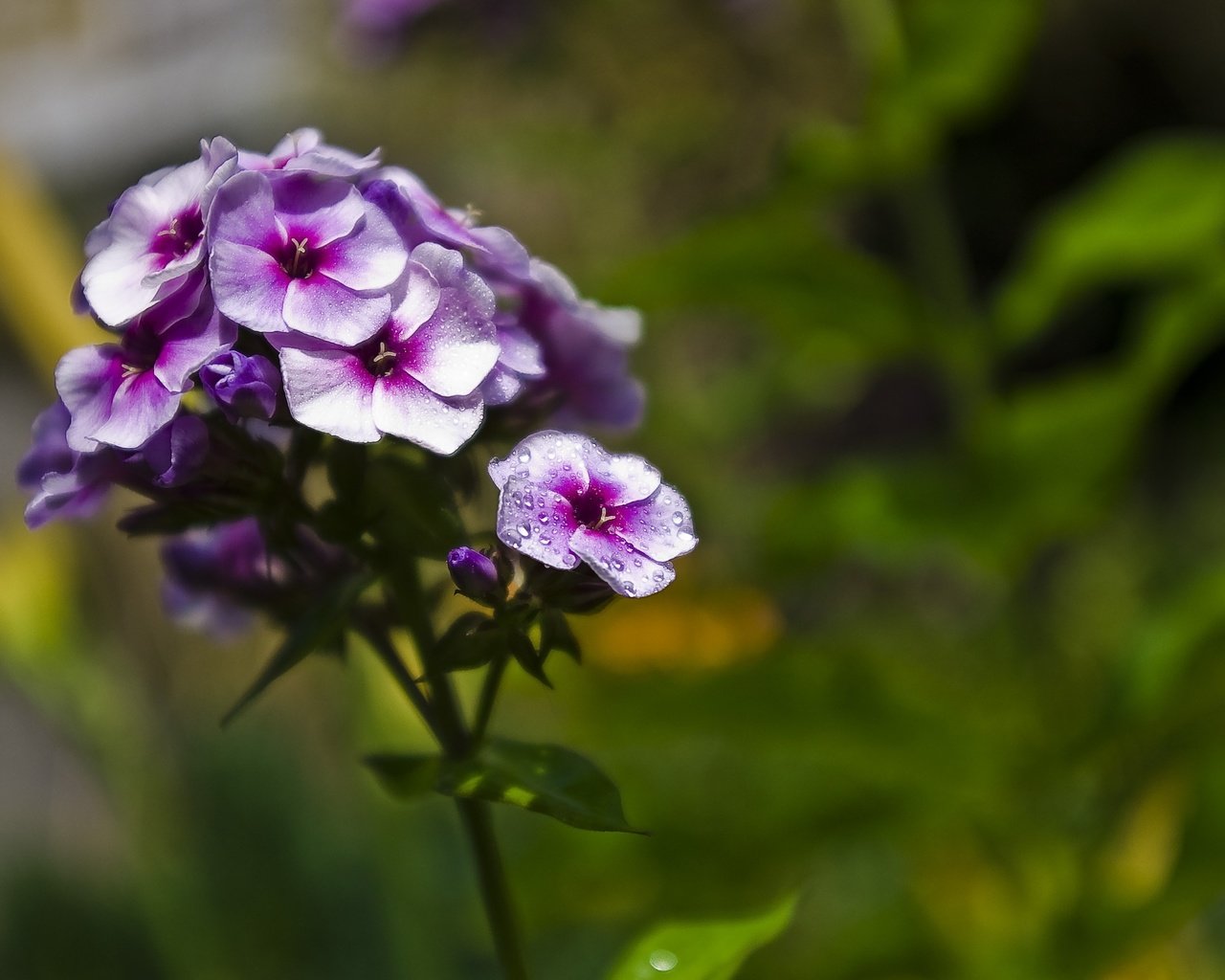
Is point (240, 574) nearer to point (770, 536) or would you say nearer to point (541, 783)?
point (541, 783)

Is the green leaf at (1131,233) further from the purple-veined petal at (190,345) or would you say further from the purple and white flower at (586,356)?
the purple-veined petal at (190,345)

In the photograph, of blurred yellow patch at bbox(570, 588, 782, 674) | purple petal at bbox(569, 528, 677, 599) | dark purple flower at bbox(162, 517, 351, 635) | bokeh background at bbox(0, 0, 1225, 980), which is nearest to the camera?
purple petal at bbox(569, 528, 677, 599)

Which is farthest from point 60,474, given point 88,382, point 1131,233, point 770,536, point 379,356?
point 1131,233

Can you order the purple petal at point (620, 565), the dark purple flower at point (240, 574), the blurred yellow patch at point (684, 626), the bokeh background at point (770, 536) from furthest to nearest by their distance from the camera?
the blurred yellow patch at point (684, 626) → the bokeh background at point (770, 536) → the dark purple flower at point (240, 574) → the purple petal at point (620, 565)

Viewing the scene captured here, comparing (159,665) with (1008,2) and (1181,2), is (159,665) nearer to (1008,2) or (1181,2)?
(1008,2)

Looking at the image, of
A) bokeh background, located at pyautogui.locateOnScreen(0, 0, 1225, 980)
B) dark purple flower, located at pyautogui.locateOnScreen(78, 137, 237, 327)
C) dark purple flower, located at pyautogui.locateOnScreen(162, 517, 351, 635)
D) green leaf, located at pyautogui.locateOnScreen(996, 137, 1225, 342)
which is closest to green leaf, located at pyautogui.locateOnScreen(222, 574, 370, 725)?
dark purple flower, located at pyautogui.locateOnScreen(162, 517, 351, 635)

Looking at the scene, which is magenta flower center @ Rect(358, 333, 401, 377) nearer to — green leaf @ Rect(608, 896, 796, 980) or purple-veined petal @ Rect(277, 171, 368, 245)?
purple-veined petal @ Rect(277, 171, 368, 245)

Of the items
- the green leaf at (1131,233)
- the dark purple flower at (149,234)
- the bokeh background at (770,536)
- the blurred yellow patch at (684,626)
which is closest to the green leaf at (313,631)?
the dark purple flower at (149,234)
